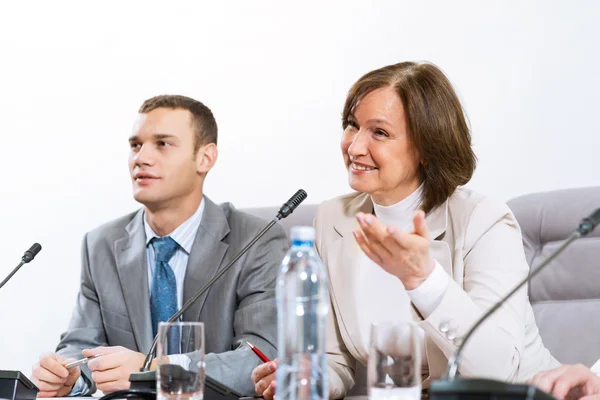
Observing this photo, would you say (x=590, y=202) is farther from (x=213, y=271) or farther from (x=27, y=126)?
(x=27, y=126)

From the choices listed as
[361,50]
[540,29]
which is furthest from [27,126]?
[540,29]

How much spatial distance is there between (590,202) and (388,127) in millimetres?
623

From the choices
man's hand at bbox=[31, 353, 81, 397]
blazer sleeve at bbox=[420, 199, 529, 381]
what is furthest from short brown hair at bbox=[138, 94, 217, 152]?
blazer sleeve at bbox=[420, 199, 529, 381]

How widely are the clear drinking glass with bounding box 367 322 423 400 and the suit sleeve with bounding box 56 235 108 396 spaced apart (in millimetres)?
1490

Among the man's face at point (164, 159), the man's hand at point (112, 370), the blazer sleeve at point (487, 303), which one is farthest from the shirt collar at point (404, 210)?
the man's face at point (164, 159)

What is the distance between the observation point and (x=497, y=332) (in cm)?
156

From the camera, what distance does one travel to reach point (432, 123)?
1.86 m

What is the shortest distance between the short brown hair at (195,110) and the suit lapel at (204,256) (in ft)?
0.90

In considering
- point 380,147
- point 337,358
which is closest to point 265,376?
point 337,358

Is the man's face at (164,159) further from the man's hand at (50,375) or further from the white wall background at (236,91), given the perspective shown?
the man's hand at (50,375)

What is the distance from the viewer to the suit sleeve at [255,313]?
2.13 meters

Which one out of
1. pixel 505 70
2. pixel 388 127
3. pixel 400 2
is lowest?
pixel 388 127

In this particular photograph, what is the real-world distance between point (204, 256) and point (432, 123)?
36.3 inches

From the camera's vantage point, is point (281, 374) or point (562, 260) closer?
→ point (281, 374)
